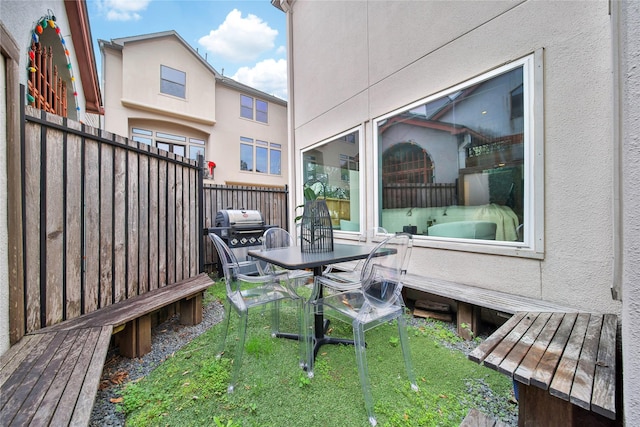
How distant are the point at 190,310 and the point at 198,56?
10.7 meters

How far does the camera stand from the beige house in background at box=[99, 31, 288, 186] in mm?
8328

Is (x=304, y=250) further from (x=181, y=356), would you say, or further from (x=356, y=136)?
(x=356, y=136)

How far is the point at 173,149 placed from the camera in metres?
9.77

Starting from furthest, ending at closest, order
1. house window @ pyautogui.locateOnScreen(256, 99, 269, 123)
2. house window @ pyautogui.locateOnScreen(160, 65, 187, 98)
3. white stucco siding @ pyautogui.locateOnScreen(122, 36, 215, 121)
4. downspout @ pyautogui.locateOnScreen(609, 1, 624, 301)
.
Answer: house window @ pyautogui.locateOnScreen(256, 99, 269, 123)
house window @ pyautogui.locateOnScreen(160, 65, 187, 98)
white stucco siding @ pyautogui.locateOnScreen(122, 36, 215, 121)
downspout @ pyautogui.locateOnScreen(609, 1, 624, 301)

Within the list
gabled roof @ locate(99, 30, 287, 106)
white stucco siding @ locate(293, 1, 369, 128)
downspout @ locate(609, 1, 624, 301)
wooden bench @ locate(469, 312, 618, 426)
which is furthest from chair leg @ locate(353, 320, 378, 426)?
gabled roof @ locate(99, 30, 287, 106)

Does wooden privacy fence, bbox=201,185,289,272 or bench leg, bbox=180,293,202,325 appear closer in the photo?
bench leg, bbox=180,293,202,325

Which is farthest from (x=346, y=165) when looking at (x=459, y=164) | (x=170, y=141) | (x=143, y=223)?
(x=170, y=141)

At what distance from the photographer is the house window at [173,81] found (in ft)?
29.9

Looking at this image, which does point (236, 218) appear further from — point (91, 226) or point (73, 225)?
point (73, 225)

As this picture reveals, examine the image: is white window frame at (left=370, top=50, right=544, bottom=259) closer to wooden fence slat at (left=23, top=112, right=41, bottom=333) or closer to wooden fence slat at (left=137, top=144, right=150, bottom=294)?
wooden fence slat at (left=137, top=144, right=150, bottom=294)

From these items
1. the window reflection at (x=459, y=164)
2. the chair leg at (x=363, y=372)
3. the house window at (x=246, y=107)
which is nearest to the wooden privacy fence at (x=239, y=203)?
the window reflection at (x=459, y=164)

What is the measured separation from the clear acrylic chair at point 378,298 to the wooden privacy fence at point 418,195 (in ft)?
4.66

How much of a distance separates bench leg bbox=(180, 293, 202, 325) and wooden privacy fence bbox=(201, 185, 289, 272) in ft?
6.07

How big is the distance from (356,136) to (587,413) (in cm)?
358
